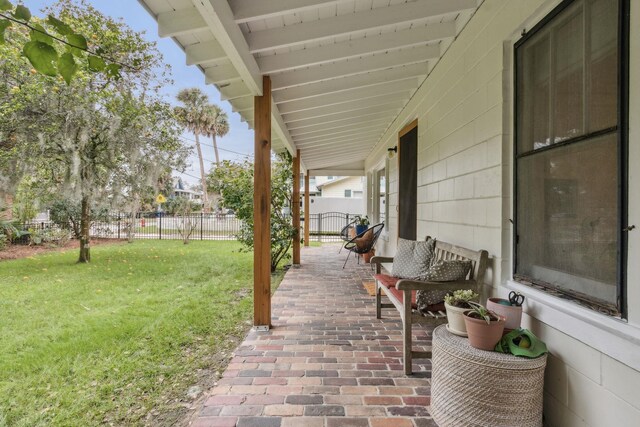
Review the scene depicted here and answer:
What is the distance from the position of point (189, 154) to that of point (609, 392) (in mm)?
9330

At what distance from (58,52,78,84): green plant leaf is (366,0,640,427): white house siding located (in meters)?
1.97

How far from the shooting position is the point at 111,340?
2.85m

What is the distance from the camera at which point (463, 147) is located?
2590mm

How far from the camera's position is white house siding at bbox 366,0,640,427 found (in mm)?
1179

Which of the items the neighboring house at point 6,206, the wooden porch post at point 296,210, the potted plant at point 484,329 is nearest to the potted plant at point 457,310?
the potted plant at point 484,329

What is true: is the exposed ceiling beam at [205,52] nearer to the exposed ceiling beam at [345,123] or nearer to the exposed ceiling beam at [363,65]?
the exposed ceiling beam at [363,65]

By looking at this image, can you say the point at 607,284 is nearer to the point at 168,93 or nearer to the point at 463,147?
the point at 463,147

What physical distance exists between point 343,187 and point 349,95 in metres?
18.7

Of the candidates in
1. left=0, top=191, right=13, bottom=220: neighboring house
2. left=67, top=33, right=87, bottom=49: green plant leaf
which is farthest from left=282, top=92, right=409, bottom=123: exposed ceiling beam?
left=0, top=191, right=13, bottom=220: neighboring house

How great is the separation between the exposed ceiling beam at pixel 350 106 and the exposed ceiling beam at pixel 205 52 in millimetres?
1819

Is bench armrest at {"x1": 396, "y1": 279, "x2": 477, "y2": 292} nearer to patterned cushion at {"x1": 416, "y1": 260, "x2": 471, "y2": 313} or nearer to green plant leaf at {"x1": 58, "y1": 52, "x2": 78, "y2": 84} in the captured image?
patterned cushion at {"x1": 416, "y1": 260, "x2": 471, "y2": 313}

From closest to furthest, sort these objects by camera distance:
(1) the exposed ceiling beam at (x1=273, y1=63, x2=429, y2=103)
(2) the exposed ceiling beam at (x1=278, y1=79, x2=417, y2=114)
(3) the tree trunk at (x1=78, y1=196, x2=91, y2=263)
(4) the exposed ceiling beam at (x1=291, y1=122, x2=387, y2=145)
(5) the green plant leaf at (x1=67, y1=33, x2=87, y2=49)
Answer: (5) the green plant leaf at (x1=67, y1=33, x2=87, y2=49) → (1) the exposed ceiling beam at (x1=273, y1=63, x2=429, y2=103) → (2) the exposed ceiling beam at (x1=278, y1=79, x2=417, y2=114) → (4) the exposed ceiling beam at (x1=291, y1=122, x2=387, y2=145) → (3) the tree trunk at (x1=78, y1=196, x2=91, y2=263)

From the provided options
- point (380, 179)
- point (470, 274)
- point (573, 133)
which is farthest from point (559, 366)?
point (380, 179)

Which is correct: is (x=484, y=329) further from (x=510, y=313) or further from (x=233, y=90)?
(x=233, y=90)
